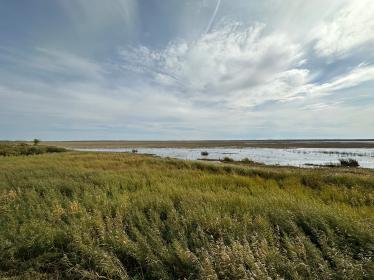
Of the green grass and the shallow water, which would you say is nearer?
the green grass

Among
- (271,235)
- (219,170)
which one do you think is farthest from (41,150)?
(271,235)

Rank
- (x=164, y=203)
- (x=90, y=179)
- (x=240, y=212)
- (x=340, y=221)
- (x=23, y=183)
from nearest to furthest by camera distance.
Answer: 1. (x=340, y=221)
2. (x=240, y=212)
3. (x=164, y=203)
4. (x=23, y=183)
5. (x=90, y=179)

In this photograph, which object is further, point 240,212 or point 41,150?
point 41,150

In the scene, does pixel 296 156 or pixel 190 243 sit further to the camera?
pixel 296 156

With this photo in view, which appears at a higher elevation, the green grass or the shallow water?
the green grass

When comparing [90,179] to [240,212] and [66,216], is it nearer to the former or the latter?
[66,216]

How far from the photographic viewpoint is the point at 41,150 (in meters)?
45.1

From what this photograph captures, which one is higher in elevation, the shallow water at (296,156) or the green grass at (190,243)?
the green grass at (190,243)

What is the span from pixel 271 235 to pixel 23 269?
429 cm

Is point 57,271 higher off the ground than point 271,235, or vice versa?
point 271,235

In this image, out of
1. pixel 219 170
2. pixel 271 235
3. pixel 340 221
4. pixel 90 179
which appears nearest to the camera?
pixel 271 235

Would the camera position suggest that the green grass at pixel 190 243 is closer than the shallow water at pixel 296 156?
Yes

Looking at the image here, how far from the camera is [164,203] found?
6.94 m

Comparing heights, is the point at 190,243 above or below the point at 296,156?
above
